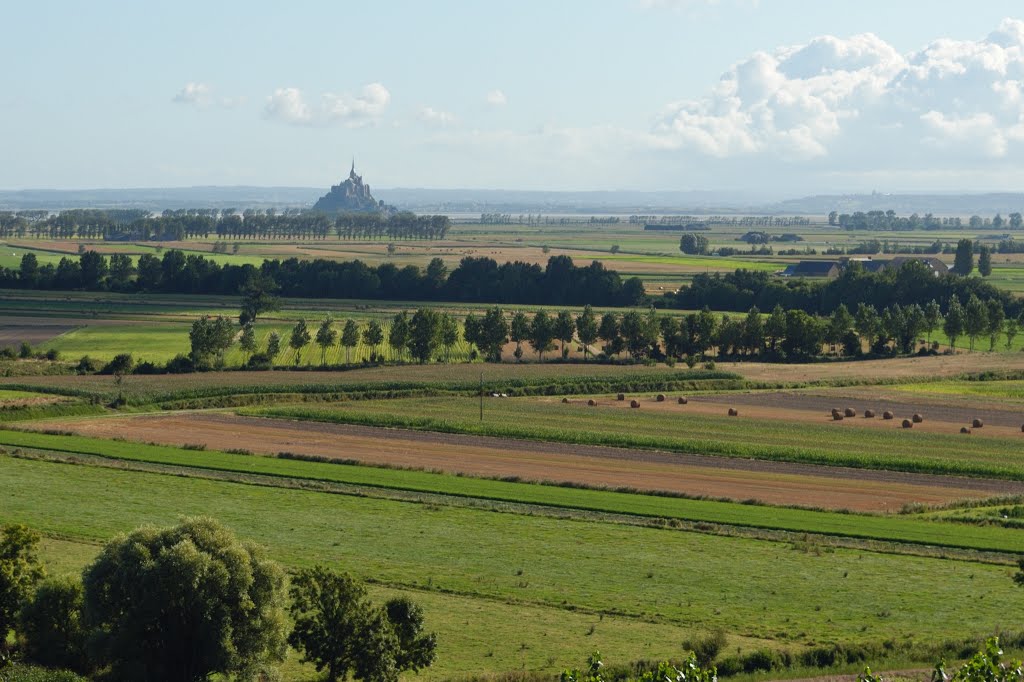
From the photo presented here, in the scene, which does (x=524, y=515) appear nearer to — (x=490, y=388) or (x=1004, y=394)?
(x=490, y=388)

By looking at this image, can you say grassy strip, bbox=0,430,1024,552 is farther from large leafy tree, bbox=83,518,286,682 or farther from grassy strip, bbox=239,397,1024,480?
large leafy tree, bbox=83,518,286,682

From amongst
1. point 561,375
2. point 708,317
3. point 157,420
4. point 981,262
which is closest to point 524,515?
point 157,420

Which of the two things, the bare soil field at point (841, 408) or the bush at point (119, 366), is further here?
the bush at point (119, 366)

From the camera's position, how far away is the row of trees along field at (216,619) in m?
32.3

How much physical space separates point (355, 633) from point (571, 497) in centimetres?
2220

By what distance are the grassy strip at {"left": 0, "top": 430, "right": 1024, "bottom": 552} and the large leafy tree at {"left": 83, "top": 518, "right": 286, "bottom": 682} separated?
21099 millimetres

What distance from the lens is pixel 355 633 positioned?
32.5 m

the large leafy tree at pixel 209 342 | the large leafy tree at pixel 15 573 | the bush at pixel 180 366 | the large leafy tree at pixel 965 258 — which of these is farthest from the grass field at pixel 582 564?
the large leafy tree at pixel 965 258

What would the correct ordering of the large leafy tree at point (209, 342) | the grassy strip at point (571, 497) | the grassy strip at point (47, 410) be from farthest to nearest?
the large leafy tree at point (209, 342), the grassy strip at point (47, 410), the grassy strip at point (571, 497)

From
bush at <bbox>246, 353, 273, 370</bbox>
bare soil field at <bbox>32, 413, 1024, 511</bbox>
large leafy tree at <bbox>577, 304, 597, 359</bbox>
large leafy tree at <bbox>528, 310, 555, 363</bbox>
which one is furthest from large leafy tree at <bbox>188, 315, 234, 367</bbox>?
large leafy tree at <bbox>577, 304, 597, 359</bbox>

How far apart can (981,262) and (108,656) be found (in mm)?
162052

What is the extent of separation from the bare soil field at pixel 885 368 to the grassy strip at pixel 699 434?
68.8ft

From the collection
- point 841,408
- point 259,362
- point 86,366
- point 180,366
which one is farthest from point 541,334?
point 86,366

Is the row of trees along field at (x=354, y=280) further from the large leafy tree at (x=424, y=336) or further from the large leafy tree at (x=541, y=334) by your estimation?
the large leafy tree at (x=424, y=336)
